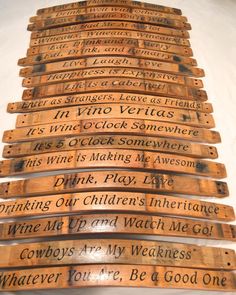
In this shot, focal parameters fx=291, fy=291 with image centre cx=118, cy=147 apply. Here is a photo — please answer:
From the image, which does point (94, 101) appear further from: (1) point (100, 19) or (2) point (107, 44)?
(1) point (100, 19)

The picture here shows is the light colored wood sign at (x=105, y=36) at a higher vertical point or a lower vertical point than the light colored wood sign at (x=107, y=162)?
higher

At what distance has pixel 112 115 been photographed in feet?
3.58

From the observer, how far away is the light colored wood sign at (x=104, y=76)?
1224mm

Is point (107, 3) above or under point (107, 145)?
above

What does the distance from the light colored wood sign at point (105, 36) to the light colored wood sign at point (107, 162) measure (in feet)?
2.12

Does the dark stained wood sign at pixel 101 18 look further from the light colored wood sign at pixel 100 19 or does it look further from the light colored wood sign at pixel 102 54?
the light colored wood sign at pixel 102 54

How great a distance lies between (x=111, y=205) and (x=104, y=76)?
57 centimetres

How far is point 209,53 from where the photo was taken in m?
1.44

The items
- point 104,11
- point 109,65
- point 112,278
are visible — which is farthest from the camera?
point 104,11

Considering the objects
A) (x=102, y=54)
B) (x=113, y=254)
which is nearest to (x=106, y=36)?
(x=102, y=54)

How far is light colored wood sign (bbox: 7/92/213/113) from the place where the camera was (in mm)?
1143

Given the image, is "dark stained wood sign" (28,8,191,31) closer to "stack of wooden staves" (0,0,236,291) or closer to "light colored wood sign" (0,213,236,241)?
"stack of wooden staves" (0,0,236,291)

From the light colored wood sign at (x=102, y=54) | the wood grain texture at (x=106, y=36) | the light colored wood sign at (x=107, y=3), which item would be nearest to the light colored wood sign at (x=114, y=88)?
the light colored wood sign at (x=102, y=54)

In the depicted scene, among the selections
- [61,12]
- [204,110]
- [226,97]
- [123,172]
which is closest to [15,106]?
[123,172]
